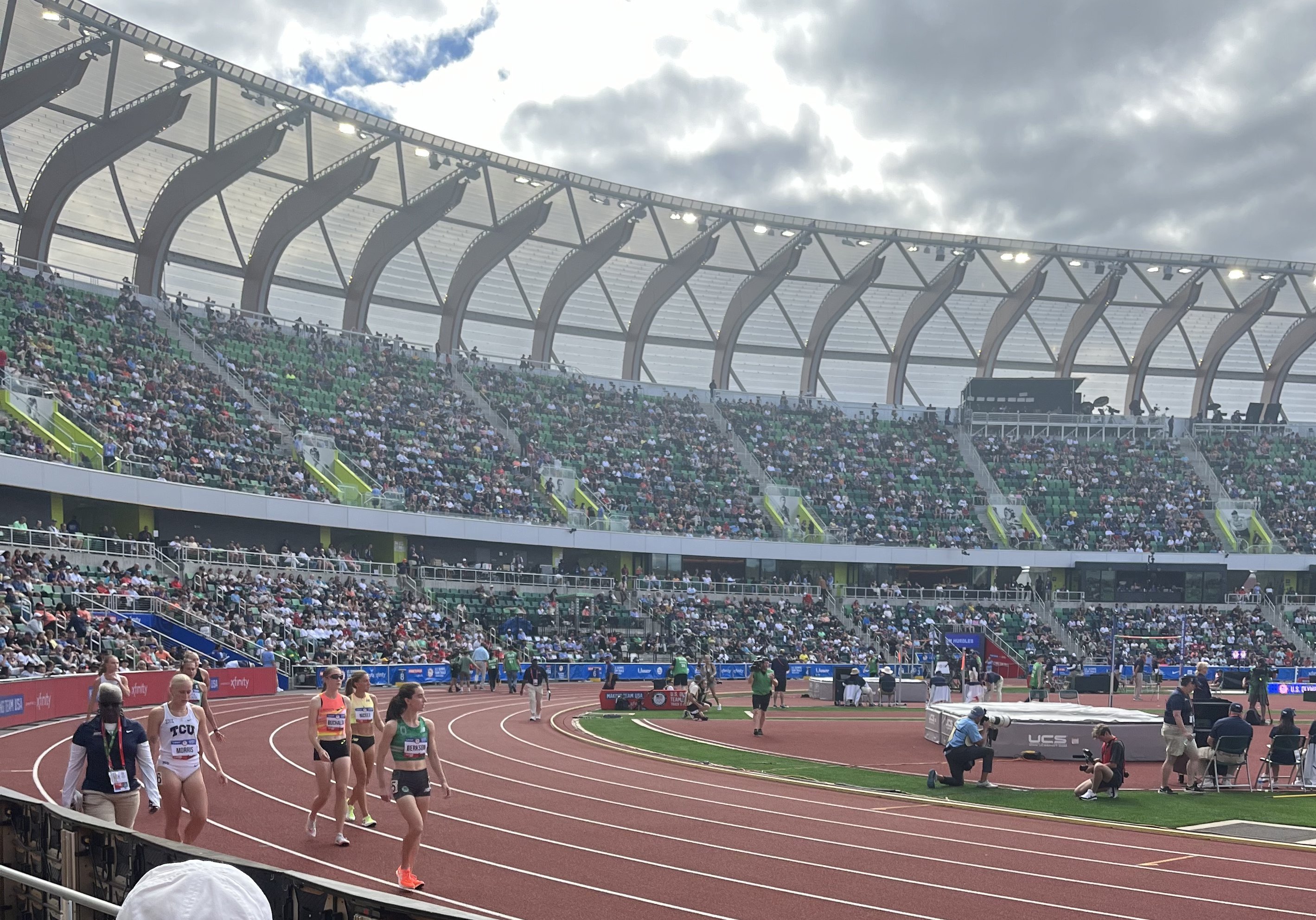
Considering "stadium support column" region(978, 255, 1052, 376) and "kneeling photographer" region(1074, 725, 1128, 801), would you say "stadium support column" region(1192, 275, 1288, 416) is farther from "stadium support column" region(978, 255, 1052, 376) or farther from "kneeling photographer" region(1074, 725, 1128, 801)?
"kneeling photographer" region(1074, 725, 1128, 801)

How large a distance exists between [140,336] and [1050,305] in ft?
147

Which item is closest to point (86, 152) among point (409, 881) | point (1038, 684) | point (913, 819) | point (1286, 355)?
point (1038, 684)

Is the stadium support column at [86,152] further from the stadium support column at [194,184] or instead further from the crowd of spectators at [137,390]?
the crowd of spectators at [137,390]

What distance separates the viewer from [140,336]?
44.0 meters

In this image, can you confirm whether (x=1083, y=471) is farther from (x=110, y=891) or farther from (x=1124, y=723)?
(x=110, y=891)

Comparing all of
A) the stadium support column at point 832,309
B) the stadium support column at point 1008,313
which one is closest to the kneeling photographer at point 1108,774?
the stadium support column at point 832,309

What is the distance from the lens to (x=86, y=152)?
44000mm

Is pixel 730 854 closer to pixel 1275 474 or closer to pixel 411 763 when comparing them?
pixel 411 763

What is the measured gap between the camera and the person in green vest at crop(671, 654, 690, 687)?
31.7 metres

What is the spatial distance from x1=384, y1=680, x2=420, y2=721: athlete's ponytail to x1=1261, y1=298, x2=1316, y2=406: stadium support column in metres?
67.8

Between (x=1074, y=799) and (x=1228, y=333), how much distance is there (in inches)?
2294

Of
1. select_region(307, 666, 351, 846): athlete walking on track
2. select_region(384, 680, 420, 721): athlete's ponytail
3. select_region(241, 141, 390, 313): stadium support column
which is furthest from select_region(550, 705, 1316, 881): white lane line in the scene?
select_region(241, 141, 390, 313): stadium support column

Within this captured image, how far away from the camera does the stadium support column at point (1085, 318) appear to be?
63781 mm

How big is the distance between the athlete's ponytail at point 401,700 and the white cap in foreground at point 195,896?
781 centimetres
